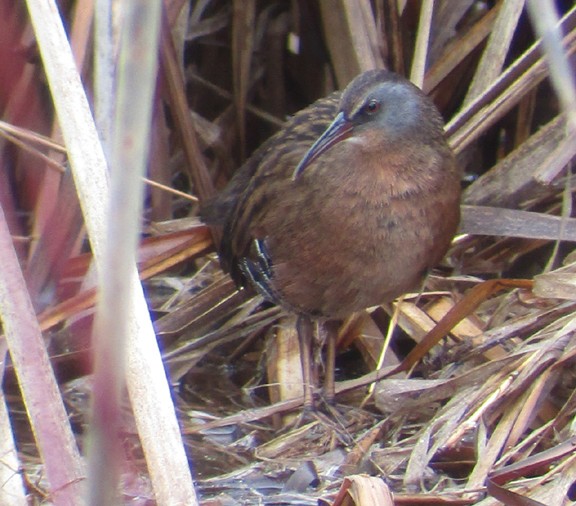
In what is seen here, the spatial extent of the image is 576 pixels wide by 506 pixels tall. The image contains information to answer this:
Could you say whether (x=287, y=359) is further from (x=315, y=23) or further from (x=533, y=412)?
(x=315, y=23)

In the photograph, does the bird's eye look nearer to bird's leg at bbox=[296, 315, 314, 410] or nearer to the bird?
the bird

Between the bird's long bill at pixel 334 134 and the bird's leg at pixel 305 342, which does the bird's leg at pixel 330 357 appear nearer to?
the bird's leg at pixel 305 342

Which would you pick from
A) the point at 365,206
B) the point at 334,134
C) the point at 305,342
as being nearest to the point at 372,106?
the point at 334,134

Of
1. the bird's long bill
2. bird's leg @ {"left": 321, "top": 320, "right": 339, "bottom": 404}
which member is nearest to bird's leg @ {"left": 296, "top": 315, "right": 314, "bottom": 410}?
bird's leg @ {"left": 321, "top": 320, "right": 339, "bottom": 404}

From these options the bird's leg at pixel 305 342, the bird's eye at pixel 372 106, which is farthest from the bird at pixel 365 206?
the bird's leg at pixel 305 342

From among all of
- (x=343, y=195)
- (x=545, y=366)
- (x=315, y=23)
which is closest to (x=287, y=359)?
(x=343, y=195)

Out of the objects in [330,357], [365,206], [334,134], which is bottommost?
[330,357]

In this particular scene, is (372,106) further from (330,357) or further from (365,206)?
(330,357)
